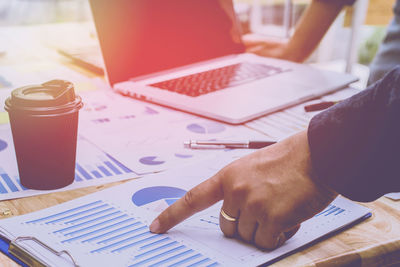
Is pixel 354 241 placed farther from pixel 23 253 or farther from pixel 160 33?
pixel 160 33

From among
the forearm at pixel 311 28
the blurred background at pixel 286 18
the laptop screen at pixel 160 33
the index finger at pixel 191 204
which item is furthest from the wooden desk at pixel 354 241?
the blurred background at pixel 286 18

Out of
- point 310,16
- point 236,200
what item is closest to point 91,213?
point 236,200

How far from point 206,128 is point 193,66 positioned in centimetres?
36

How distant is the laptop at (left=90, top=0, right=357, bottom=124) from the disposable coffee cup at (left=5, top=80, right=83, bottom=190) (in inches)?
13.4

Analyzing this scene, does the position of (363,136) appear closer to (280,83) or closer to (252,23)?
(280,83)

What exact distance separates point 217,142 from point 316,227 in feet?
0.89

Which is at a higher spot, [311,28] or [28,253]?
[311,28]

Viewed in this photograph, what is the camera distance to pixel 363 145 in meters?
0.47

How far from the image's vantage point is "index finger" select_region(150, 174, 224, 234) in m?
0.51

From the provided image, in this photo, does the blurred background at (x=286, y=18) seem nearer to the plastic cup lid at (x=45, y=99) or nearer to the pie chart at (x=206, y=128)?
the pie chart at (x=206, y=128)

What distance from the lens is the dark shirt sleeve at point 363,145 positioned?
465 mm

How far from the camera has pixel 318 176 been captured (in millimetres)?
485

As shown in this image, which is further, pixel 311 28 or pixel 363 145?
pixel 311 28

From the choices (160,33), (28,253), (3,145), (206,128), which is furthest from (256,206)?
(160,33)
